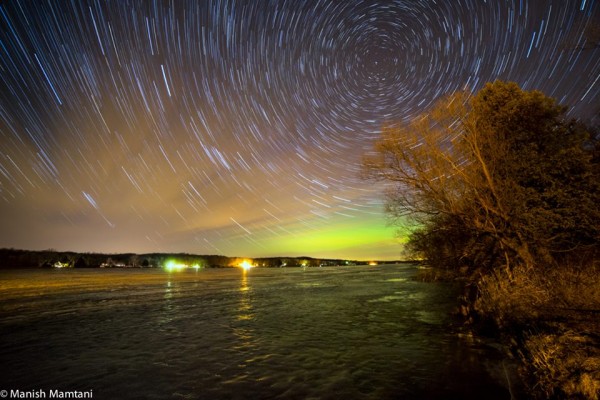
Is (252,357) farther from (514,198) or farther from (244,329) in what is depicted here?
(514,198)

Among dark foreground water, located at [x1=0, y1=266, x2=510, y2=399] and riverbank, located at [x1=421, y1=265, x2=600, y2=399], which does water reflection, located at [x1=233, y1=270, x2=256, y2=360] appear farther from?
riverbank, located at [x1=421, y1=265, x2=600, y2=399]

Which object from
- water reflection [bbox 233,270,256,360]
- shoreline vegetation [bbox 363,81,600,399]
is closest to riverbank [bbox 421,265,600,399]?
shoreline vegetation [bbox 363,81,600,399]

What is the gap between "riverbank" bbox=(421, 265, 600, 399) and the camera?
7.12 meters

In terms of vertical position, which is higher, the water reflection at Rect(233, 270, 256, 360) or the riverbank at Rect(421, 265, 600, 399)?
the riverbank at Rect(421, 265, 600, 399)

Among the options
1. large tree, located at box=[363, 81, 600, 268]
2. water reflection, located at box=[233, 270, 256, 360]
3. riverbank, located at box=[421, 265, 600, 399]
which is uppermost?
large tree, located at box=[363, 81, 600, 268]

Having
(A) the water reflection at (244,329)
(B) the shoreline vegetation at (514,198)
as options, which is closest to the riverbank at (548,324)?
(B) the shoreline vegetation at (514,198)

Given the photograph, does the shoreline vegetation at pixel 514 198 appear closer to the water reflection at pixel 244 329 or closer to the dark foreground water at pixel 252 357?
the dark foreground water at pixel 252 357

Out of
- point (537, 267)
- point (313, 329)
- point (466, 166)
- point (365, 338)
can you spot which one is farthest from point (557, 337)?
point (466, 166)

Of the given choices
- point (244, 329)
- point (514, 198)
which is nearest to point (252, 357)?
point (244, 329)

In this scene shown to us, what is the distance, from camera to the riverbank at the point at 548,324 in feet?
23.4

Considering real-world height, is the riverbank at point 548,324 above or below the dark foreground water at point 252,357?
above

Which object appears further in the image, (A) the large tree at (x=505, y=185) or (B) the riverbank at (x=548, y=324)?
(A) the large tree at (x=505, y=185)

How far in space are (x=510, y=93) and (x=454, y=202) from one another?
30.6ft

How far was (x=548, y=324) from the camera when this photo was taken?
9844 mm
